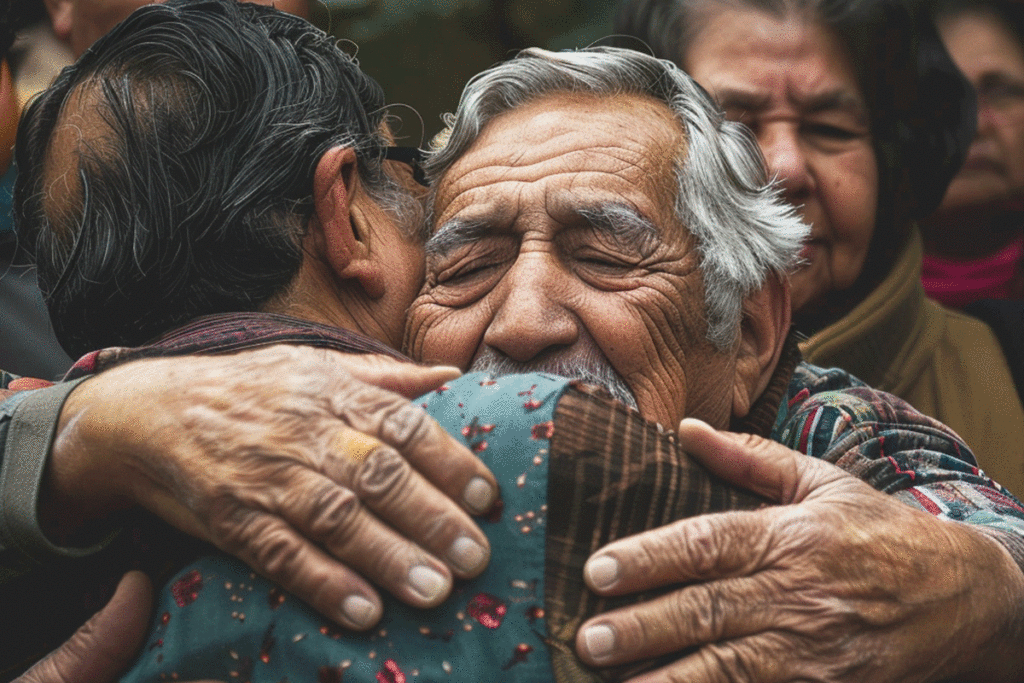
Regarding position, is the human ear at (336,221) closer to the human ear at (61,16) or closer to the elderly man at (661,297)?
the elderly man at (661,297)

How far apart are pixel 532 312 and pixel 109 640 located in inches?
42.6

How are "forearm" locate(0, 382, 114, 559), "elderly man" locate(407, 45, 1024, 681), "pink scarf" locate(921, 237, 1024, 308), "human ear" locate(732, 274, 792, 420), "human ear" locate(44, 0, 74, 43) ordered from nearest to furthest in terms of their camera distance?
"forearm" locate(0, 382, 114, 559) < "elderly man" locate(407, 45, 1024, 681) < "human ear" locate(732, 274, 792, 420) < "human ear" locate(44, 0, 74, 43) < "pink scarf" locate(921, 237, 1024, 308)

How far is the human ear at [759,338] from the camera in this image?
2750 mm

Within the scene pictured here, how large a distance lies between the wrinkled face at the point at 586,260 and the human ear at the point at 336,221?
12.4 inches

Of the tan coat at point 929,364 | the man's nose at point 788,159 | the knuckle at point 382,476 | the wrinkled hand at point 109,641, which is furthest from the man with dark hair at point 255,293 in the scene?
the tan coat at point 929,364

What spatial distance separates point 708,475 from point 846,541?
27 centimetres

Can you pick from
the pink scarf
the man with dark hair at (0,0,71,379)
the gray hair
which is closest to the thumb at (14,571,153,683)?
the gray hair

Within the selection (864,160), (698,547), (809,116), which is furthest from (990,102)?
(698,547)

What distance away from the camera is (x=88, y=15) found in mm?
4027

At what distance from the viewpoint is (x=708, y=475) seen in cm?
162

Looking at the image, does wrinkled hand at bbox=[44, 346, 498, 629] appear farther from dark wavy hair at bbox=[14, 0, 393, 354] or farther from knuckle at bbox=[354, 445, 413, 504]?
dark wavy hair at bbox=[14, 0, 393, 354]

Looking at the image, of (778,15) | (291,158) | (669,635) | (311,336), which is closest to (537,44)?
(778,15)

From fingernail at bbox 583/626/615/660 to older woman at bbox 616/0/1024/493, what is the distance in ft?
8.83

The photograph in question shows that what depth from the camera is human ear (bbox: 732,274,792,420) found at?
2750mm
